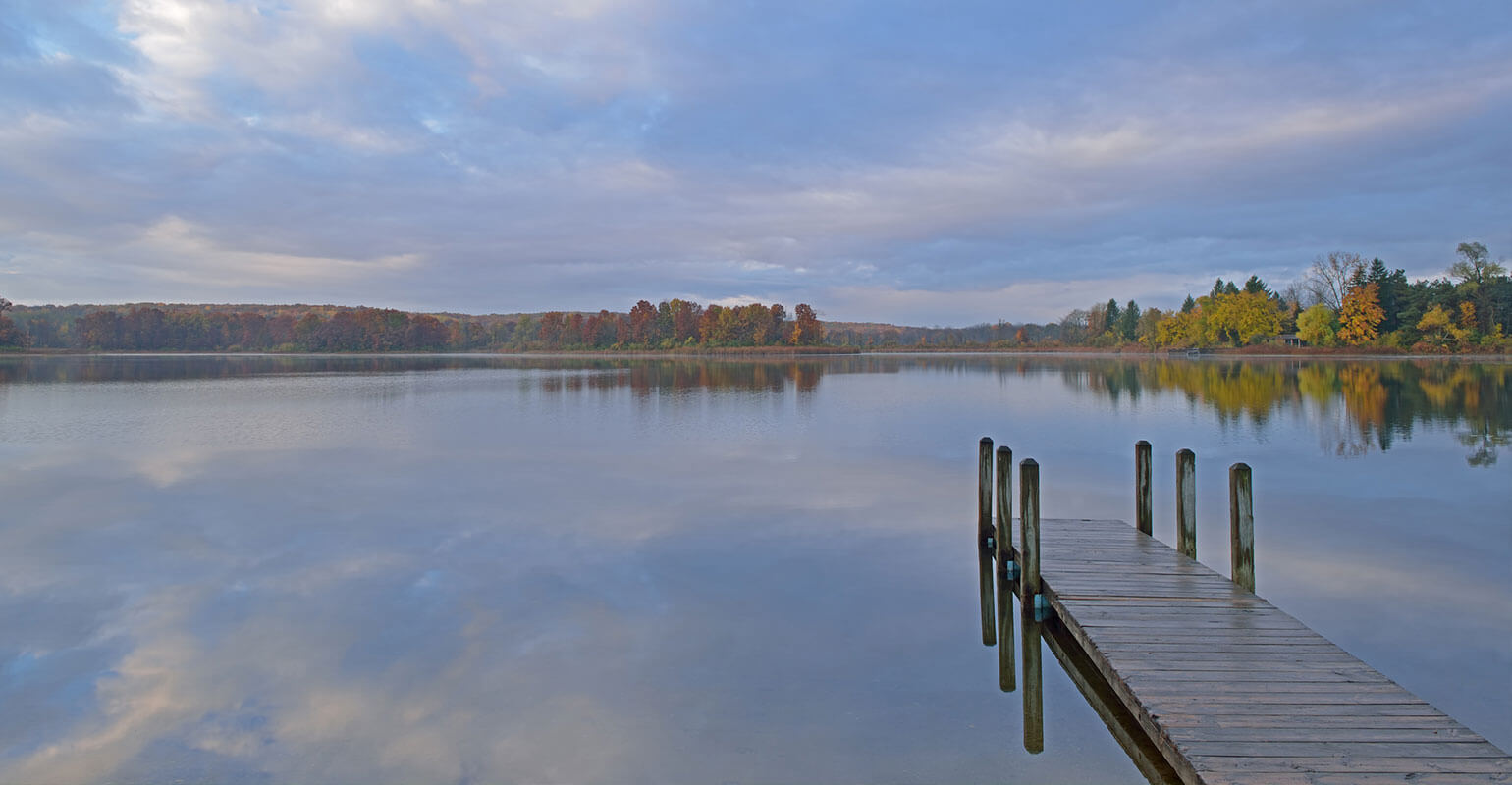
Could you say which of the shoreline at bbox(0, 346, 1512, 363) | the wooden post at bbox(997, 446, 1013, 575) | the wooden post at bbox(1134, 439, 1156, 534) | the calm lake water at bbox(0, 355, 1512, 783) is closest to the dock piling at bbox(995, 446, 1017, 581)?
the wooden post at bbox(997, 446, 1013, 575)

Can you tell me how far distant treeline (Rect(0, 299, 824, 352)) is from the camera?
128750 millimetres

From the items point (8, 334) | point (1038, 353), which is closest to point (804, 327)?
point (1038, 353)

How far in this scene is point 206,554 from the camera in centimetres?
960

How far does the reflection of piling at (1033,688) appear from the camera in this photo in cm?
543

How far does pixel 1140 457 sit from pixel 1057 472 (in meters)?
6.11

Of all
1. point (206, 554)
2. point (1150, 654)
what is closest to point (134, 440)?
point (206, 554)

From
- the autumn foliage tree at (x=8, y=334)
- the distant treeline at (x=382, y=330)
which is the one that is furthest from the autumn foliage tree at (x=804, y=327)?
the autumn foliage tree at (x=8, y=334)

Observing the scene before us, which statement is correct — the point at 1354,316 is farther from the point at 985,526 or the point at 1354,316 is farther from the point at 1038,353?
the point at 985,526

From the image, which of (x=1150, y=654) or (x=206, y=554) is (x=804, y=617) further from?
(x=206, y=554)

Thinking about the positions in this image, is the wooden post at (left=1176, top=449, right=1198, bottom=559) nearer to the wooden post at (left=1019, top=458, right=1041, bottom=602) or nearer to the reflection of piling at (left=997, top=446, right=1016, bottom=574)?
the reflection of piling at (left=997, top=446, right=1016, bottom=574)

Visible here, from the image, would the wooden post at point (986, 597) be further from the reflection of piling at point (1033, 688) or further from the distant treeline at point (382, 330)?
the distant treeline at point (382, 330)

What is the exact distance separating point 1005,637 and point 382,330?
149m

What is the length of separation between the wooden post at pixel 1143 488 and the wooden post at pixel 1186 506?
66cm

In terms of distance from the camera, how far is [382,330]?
140m
